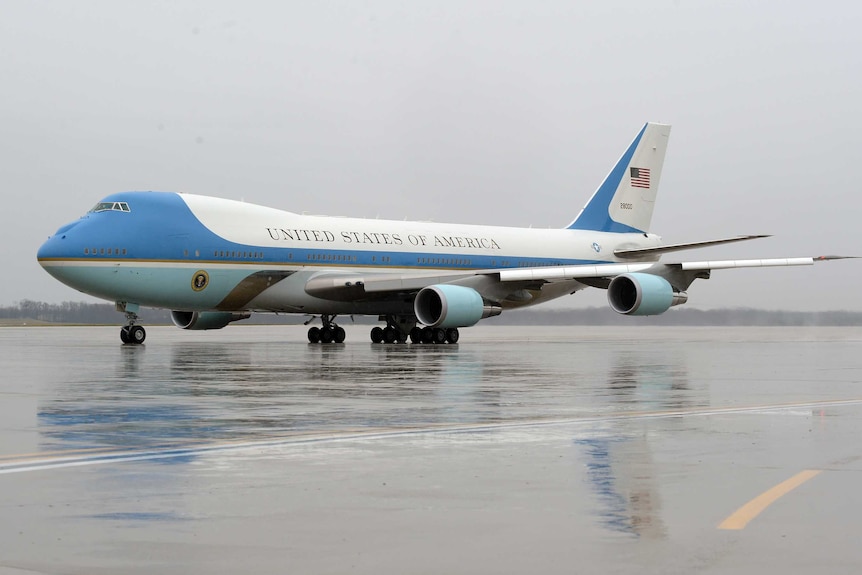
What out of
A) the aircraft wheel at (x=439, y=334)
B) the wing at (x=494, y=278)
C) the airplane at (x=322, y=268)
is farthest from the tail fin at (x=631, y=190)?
the aircraft wheel at (x=439, y=334)

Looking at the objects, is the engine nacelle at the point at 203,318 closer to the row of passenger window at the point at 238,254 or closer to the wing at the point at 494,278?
the wing at the point at 494,278

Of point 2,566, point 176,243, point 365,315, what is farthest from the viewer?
point 365,315

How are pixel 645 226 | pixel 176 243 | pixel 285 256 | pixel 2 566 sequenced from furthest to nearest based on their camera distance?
pixel 645 226 < pixel 285 256 < pixel 176 243 < pixel 2 566

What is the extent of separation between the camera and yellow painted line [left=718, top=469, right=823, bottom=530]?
6.04 meters

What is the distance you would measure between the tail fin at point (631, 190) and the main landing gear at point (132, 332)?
62.8ft

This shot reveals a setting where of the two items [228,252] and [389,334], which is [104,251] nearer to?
[228,252]

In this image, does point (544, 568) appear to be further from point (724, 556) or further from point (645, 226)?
point (645, 226)

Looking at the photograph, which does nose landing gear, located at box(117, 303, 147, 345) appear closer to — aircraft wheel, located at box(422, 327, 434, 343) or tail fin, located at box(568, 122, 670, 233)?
aircraft wheel, located at box(422, 327, 434, 343)

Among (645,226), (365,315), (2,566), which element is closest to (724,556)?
(2,566)

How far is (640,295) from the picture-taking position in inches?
1287

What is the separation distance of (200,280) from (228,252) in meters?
1.19

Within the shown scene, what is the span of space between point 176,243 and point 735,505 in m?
26.3

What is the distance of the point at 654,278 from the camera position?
33656mm

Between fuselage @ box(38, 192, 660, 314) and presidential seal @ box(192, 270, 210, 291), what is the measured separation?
3 cm
